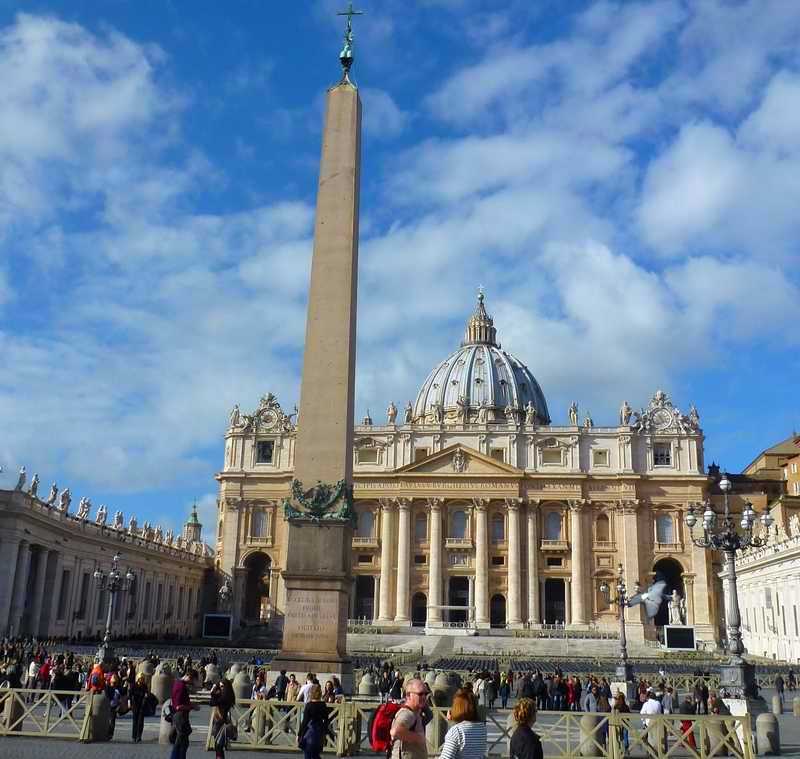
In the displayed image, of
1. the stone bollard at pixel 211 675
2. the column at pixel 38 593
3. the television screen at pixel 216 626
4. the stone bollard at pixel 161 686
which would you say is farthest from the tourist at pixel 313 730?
the television screen at pixel 216 626

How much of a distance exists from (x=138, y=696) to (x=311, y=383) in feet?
22.0

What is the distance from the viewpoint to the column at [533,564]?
222 feet

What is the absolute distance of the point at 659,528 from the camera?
231ft

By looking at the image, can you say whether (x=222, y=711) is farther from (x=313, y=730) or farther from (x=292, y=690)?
(x=292, y=690)

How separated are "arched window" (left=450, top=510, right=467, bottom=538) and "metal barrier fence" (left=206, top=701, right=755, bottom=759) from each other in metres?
56.6

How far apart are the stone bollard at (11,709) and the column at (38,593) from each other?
92.6 ft

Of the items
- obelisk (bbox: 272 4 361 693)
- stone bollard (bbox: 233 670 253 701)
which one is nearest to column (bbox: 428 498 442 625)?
stone bollard (bbox: 233 670 253 701)

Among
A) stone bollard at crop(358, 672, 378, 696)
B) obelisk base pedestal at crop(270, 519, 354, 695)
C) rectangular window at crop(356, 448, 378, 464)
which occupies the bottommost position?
stone bollard at crop(358, 672, 378, 696)

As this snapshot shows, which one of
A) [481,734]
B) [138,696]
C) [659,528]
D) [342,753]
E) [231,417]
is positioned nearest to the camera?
[481,734]

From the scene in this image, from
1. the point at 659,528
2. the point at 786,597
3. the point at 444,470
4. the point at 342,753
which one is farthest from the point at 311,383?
the point at 659,528

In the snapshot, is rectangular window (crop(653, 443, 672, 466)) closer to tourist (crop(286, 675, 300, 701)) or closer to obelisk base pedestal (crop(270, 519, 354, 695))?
obelisk base pedestal (crop(270, 519, 354, 695))

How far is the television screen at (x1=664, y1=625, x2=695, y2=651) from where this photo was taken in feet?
157

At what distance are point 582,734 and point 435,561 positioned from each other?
189ft

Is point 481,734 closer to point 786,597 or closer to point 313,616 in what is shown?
point 313,616
